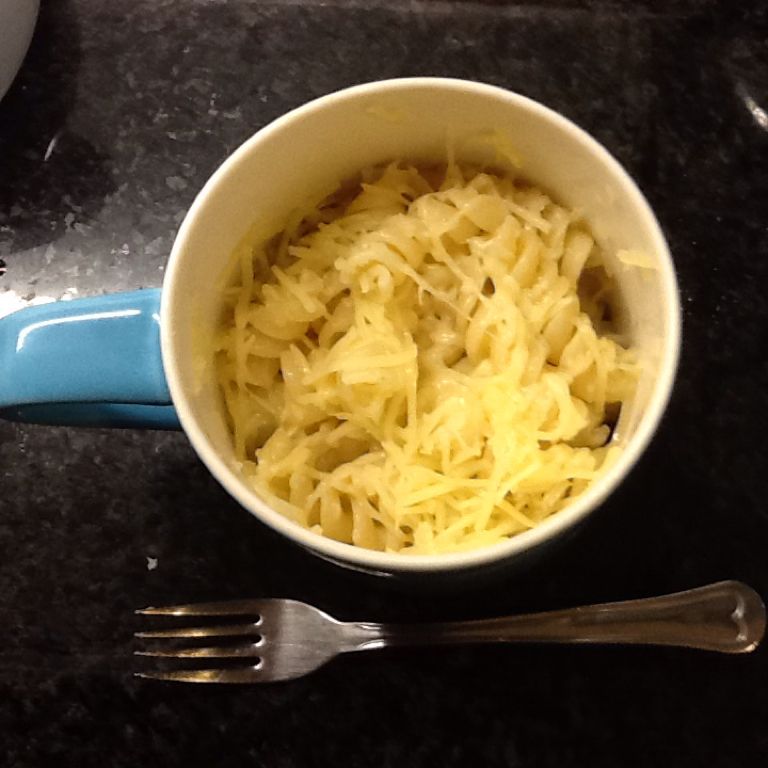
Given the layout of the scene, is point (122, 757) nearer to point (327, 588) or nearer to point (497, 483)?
point (327, 588)

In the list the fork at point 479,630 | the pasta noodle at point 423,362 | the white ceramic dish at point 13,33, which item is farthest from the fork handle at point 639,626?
the white ceramic dish at point 13,33

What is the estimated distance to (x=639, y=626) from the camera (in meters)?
0.67

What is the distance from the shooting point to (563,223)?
625mm

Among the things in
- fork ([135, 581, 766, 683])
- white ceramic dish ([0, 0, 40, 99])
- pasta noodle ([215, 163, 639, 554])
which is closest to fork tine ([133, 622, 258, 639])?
fork ([135, 581, 766, 683])

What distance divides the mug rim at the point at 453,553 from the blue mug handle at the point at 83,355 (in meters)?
0.02

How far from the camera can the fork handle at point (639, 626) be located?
2.18 feet

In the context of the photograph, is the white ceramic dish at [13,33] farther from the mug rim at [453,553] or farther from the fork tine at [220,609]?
the fork tine at [220,609]

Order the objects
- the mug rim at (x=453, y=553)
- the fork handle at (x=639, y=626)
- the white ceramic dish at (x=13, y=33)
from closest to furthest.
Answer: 1. the mug rim at (x=453, y=553)
2. the fork handle at (x=639, y=626)
3. the white ceramic dish at (x=13, y=33)

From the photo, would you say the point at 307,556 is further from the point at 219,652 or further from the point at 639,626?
the point at 639,626

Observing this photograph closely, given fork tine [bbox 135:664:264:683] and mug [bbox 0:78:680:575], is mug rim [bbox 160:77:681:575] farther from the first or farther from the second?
Result: fork tine [bbox 135:664:264:683]

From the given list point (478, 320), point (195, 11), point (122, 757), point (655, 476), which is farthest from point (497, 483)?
point (195, 11)

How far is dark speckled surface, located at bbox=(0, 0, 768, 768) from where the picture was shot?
27.1 inches

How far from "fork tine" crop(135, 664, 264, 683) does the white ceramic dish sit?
1.70ft

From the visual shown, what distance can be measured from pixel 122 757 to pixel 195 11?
64 centimetres
